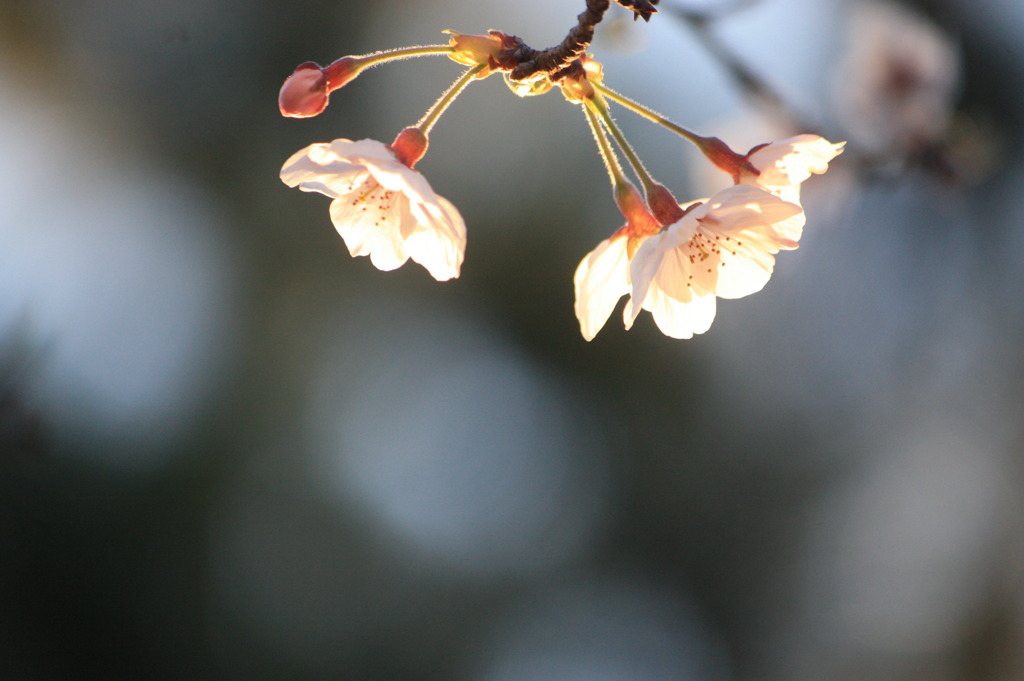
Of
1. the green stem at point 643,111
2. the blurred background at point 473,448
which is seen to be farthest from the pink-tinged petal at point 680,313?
the blurred background at point 473,448

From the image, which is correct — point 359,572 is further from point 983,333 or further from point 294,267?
point 983,333

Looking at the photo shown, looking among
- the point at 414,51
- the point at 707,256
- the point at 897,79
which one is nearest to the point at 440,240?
the point at 414,51

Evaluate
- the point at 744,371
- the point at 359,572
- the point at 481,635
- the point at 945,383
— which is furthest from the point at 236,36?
the point at 945,383

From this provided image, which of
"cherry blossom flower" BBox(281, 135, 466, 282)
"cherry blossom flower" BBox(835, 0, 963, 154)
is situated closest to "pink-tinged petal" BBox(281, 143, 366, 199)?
"cherry blossom flower" BBox(281, 135, 466, 282)

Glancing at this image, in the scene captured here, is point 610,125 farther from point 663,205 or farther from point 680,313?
point 680,313

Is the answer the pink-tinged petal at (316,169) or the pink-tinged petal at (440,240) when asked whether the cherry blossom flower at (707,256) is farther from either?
the pink-tinged petal at (316,169)

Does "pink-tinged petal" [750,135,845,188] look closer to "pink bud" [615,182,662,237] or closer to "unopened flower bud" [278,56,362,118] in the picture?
"pink bud" [615,182,662,237]
